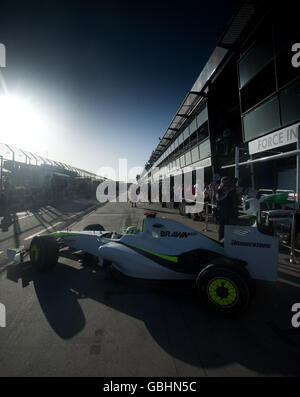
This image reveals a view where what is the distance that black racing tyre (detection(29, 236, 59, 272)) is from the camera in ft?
11.8

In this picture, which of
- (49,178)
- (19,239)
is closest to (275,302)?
(19,239)

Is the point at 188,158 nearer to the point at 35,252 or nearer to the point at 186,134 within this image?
the point at 186,134

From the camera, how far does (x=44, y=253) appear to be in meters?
3.61

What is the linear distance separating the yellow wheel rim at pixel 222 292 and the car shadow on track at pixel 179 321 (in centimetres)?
20

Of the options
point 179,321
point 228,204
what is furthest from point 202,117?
point 179,321

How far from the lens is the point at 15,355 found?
5.93 ft

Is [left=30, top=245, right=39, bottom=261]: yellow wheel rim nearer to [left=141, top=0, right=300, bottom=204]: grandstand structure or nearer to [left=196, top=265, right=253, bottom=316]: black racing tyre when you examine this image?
[left=196, top=265, right=253, bottom=316]: black racing tyre

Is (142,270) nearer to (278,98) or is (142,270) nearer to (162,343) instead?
(162,343)

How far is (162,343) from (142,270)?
107 centimetres

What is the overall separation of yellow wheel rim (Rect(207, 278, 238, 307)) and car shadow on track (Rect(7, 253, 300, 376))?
0.20m

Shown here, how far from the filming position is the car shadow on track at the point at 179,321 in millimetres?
1778

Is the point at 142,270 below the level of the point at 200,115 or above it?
below
